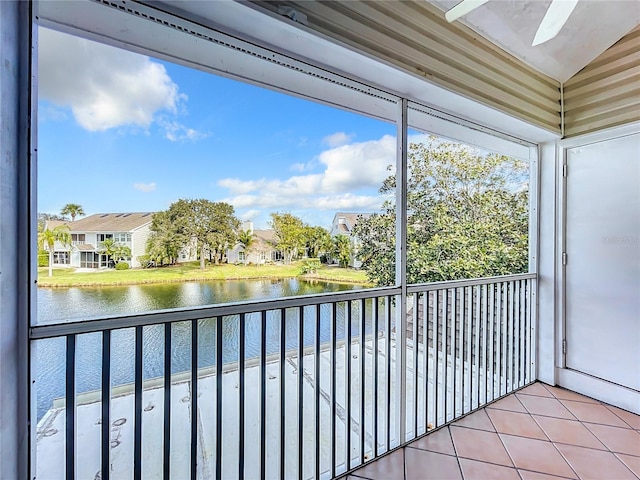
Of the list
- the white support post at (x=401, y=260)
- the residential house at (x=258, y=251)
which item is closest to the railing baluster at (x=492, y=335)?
the white support post at (x=401, y=260)

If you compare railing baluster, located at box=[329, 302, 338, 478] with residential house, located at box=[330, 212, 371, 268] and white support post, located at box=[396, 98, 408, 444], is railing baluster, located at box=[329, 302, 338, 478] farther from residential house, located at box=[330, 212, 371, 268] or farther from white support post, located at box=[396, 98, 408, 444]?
white support post, located at box=[396, 98, 408, 444]

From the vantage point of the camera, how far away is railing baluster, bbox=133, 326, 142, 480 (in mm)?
1228

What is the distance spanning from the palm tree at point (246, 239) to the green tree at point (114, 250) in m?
0.44

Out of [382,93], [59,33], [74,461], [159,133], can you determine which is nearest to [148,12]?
[59,33]

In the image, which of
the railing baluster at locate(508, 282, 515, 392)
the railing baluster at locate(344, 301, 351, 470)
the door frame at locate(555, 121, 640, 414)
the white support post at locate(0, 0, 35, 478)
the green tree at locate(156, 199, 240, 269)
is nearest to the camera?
the white support post at locate(0, 0, 35, 478)

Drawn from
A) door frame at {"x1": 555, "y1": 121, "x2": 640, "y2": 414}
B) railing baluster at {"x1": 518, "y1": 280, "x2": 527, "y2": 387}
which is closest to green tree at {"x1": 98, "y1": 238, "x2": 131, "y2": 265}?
railing baluster at {"x1": 518, "y1": 280, "x2": 527, "y2": 387}

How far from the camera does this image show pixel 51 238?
1104 mm

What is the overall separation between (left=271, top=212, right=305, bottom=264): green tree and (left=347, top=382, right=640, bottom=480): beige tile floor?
1247mm

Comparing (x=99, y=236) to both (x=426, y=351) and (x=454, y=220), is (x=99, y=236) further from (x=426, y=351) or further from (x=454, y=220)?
(x=454, y=220)

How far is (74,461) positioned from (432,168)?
8.15ft

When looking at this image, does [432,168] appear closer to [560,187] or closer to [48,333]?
[560,187]

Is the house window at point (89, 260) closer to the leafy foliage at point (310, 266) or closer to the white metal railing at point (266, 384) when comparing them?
the white metal railing at point (266, 384)

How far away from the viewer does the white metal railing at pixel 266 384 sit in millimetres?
1188

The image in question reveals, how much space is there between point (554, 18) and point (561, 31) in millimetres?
506
